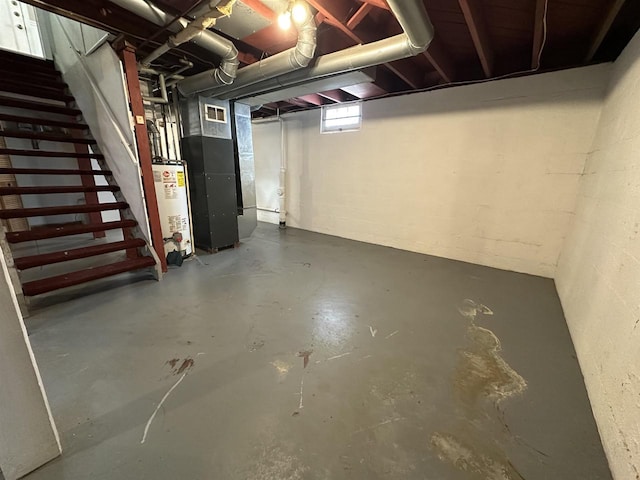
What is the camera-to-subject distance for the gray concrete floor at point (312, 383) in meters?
1.13

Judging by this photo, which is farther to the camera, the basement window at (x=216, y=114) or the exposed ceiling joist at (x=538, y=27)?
the basement window at (x=216, y=114)

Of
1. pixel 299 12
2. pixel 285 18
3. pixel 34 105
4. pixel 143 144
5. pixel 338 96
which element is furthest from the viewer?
pixel 338 96

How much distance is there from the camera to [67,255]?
2.51 meters

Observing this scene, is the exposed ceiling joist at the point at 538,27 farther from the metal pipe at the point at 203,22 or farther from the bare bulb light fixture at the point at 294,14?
the metal pipe at the point at 203,22

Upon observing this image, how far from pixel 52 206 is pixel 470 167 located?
5.54 m

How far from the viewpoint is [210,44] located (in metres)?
2.40

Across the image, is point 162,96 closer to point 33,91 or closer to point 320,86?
point 33,91

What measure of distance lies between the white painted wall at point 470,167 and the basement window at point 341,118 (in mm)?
132

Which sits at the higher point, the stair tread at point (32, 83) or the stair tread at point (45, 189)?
the stair tread at point (32, 83)

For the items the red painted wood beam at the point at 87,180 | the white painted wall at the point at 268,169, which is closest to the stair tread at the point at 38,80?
the red painted wood beam at the point at 87,180

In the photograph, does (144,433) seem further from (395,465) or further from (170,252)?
(170,252)

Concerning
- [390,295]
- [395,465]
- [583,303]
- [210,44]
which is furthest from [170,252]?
[583,303]

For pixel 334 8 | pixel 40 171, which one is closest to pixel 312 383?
pixel 334 8

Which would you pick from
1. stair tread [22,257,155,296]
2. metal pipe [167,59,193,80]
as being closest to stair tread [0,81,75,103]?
metal pipe [167,59,193,80]
